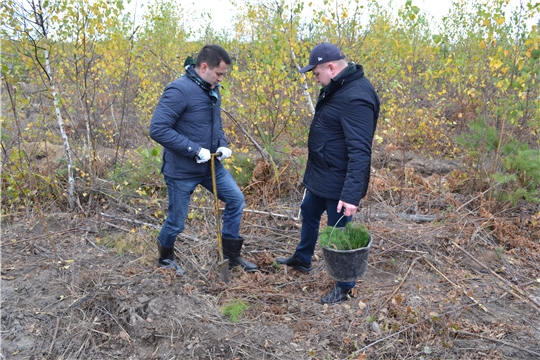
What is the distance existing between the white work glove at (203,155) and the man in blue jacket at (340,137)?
83 cm

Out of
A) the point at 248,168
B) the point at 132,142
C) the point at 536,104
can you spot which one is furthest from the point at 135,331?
the point at 132,142

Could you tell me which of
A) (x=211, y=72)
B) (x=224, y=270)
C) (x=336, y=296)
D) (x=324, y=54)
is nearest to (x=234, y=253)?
(x=224, y=270)

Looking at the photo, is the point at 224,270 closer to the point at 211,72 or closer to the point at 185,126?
the point at 185,126

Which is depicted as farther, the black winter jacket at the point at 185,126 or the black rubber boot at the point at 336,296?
the black rubber boot at the point at 336,296

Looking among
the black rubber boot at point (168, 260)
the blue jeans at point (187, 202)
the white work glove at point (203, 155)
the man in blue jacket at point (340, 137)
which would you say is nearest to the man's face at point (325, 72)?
the man in blue jacket at point (340, 137)

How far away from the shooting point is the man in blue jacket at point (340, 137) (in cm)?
298

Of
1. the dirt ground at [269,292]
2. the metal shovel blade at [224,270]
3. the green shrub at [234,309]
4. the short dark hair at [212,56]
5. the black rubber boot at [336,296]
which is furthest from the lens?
the metal shovel blade at [224,270]

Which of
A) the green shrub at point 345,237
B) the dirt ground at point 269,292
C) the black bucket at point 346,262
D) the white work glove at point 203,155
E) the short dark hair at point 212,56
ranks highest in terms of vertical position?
the short dark hair at point 212,56

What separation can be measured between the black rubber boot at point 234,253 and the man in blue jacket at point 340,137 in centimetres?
85

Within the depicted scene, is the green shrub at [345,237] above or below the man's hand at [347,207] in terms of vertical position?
below

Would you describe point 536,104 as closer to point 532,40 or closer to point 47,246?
point 532,40

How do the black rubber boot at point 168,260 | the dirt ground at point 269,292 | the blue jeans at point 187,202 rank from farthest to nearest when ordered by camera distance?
the black rubber boot at point 168,260 < the blue jeans at point 187,202 < the dirt ground at point 269,292

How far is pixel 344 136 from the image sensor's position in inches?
124

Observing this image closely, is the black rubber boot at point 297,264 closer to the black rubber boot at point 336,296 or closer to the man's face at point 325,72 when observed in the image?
the black rubber boot at point 336,296
